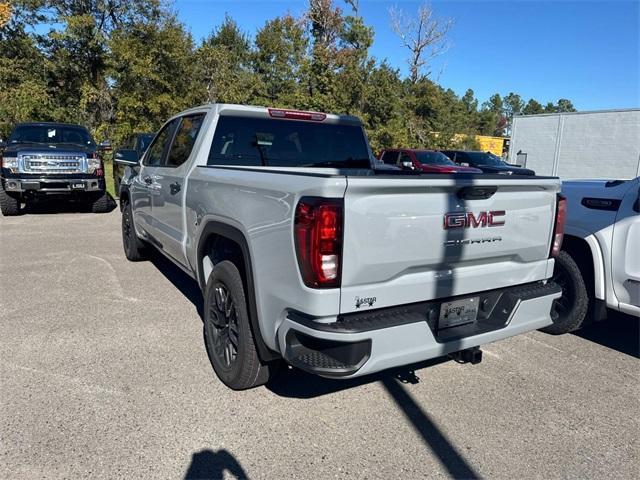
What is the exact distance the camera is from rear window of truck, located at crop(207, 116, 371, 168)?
13.2 feet

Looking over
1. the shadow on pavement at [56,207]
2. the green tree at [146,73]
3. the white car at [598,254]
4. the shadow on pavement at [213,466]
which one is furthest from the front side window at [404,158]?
the shadow on pavement at [213,466]

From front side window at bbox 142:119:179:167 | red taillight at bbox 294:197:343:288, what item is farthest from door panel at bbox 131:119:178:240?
red taillight at bbox 294:197:343:288

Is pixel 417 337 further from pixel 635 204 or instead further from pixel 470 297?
pixel 635 204

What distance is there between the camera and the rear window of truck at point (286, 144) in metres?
4.02

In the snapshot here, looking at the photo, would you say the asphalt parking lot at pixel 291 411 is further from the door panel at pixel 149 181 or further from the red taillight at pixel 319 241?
the door panel at pixel 149 181

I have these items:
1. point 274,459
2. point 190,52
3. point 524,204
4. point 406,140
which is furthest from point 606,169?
point 274,459

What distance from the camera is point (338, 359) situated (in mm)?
2385

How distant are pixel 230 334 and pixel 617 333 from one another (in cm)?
376

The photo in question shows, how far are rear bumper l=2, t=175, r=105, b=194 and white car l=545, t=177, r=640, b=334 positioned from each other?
29.6 feet

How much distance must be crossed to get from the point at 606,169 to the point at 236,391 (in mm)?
24020

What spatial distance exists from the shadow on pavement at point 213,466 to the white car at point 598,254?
2514 millimetres

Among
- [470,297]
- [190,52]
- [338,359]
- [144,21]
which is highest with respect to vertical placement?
[144,21]

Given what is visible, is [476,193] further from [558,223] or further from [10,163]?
[10,163]

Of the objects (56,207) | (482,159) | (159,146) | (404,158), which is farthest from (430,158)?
(159,146)
